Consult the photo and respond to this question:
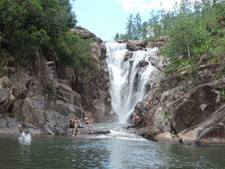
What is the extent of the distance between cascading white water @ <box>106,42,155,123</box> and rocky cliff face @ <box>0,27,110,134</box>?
6.83 metres

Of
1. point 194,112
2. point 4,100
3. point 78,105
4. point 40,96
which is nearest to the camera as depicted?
point 194,112

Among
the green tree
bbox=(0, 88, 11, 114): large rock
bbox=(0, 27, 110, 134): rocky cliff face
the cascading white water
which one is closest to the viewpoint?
bbox=(0, 88, 11, 114): large rock

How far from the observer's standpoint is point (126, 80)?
4388cm

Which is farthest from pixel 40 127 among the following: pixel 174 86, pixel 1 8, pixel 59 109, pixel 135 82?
pixel 135 82

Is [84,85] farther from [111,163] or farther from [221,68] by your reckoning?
[111,163]

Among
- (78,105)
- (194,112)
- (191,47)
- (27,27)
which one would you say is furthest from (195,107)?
(27,27)

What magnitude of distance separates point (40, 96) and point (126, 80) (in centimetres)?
2148

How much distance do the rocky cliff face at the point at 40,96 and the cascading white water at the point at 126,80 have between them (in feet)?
22.4

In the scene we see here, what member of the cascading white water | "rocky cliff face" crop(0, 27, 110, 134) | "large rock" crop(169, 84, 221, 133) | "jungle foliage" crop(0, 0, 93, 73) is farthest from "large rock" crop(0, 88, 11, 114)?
the cascading white water

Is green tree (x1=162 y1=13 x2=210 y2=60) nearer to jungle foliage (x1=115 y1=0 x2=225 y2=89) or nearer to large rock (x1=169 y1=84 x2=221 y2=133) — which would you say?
jungle foliage (x1=115 y1=0 x2=225 y2=89)

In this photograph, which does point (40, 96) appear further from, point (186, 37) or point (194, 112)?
point (186, 37)

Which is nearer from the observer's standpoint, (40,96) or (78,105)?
(40,96)

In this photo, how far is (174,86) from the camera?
75.5 feet

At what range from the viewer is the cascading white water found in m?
→ 39.9
